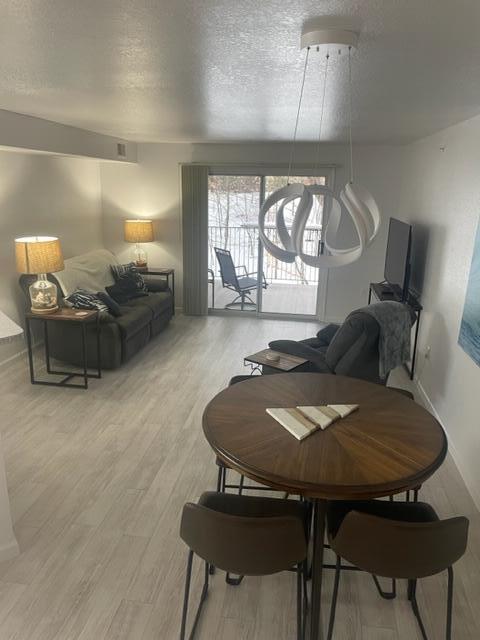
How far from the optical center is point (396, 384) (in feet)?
15.1

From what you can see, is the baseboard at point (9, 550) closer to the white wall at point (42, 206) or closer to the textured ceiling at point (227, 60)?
the textured ceiling at point (227, 60)

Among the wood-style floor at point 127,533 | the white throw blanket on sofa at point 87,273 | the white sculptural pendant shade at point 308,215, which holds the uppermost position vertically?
the white sculptural pendant shade at point 308,215

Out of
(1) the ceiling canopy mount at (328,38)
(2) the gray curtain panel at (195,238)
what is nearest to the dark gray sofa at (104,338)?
(2) the gray curtain panel at (195,238)

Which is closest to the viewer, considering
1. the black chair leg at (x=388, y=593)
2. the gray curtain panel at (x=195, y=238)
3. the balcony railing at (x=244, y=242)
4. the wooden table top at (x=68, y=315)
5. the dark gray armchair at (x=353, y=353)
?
the black chair leg at (x=388, y=593)

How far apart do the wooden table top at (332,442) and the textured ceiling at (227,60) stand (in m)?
1.53

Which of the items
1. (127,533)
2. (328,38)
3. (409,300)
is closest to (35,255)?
(127,533)

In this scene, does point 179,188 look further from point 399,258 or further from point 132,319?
point 399,258

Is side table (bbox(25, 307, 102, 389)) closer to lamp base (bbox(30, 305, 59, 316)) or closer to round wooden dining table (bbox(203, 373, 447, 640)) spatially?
lamp base (bbox(30, 305, 59, 316))

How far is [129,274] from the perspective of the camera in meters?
5.91

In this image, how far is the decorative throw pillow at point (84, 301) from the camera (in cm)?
469

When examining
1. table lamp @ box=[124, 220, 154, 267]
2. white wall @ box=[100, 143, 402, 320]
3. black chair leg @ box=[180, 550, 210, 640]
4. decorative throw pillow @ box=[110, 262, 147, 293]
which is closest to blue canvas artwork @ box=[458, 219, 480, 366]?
black chair leg @ box=[180, 550, 210, 640]

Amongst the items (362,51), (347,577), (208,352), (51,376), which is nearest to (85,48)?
(362,51)

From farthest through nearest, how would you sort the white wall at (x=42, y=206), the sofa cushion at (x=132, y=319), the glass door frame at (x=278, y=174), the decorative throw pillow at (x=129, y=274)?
1. the glass door frame at (x=278, y=174)
2. the decorative throw pillow at (x=129, y=274)
3. the sofa cushion at (x=132, y=319)
4. the white wall at (x=42, y=206)

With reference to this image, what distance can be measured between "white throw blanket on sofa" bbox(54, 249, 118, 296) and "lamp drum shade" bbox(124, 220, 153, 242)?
0.49m
